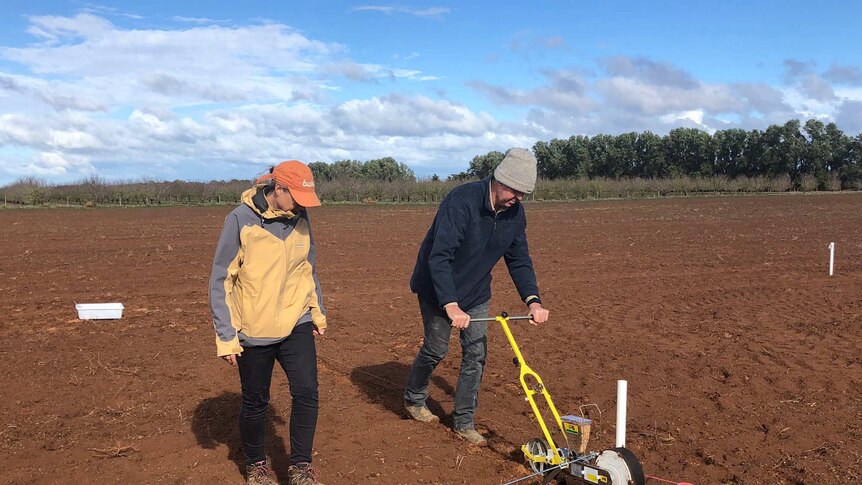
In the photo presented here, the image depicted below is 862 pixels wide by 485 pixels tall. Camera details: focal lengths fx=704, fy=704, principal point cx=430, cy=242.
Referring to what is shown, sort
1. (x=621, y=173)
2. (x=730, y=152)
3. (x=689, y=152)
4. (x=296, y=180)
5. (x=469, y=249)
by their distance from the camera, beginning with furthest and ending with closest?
(x=621, y=173) → (x=689, y=152) → (x=730, y=152) → (x=469, y=249) → (x=296, y=180)

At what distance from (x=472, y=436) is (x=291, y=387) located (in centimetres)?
177

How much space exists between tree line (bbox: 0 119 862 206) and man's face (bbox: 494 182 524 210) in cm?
6214

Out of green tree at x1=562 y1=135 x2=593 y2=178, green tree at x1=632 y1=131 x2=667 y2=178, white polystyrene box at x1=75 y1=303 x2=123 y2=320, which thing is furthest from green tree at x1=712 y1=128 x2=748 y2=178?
white polystyrene box at x1=75 y1=303 x2=123 y2=320

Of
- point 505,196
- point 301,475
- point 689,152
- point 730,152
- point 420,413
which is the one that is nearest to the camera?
point 301,475

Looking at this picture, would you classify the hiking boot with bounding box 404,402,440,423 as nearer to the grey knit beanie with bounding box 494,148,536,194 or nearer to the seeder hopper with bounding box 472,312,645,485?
the seeder hopper with bounding box 472,312,645,485

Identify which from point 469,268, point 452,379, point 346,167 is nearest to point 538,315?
point 469,268

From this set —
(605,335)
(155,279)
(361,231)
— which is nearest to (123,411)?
(605,335)

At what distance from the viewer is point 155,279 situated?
14.9m

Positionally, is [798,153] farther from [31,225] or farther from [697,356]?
[697,356]

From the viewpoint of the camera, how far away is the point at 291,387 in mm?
4648

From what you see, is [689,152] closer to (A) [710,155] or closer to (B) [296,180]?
(A) [710,155]

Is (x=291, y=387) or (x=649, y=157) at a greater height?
(x=649, y=157)

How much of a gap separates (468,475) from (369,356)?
3594mm

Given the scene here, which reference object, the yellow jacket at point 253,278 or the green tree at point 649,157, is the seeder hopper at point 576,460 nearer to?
the yellow jacket at point 253,278
